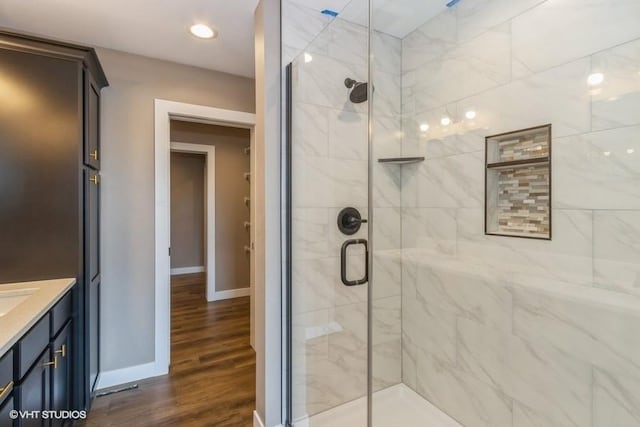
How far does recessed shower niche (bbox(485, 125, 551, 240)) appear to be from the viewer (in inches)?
58.4

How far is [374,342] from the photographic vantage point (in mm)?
1974

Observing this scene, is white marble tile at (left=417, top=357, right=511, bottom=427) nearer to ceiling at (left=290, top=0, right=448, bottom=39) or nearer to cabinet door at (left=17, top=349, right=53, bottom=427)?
cabinet door at (left=17, top=349, right=53, bottom=427)

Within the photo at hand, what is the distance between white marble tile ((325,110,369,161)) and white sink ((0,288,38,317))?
1.73 m

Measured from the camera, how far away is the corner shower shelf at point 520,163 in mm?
1488

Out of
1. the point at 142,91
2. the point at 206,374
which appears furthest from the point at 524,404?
the point at 142,91

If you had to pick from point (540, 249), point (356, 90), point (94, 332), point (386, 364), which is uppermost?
point (356, 90)

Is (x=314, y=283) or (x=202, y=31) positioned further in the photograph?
(x=202, y=31)

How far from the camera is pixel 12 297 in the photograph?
4.99ft

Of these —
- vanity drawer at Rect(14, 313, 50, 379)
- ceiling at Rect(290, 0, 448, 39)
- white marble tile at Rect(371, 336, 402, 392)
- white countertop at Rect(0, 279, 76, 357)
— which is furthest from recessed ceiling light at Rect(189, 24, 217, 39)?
white marble tile at Rect(371, 336, 402, 392)

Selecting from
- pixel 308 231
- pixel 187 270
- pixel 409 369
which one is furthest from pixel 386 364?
pixel 187 270

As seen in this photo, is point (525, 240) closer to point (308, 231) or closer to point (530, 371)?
point (530, 371)

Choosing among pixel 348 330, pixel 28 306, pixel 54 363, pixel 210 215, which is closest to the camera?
pixel 28 306

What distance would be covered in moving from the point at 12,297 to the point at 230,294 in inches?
114
